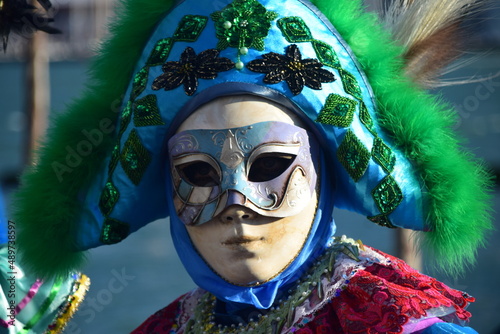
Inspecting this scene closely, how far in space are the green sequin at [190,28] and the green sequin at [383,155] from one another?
0.66 meters

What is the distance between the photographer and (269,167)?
2615 millimetres

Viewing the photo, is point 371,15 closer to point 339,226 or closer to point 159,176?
point 159,176

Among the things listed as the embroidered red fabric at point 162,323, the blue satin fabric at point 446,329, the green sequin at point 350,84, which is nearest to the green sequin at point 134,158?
the embroidered red fabric at point 162,323

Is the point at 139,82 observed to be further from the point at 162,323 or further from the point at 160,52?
the point at 162,323

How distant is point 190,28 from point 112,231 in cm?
73

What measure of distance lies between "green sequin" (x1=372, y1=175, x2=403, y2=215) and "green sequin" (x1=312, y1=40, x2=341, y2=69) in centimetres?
39

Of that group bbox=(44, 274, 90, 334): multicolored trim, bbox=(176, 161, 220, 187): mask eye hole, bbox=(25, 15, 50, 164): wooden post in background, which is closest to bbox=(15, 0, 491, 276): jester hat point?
bbox=(176, 161, 220, 187): mask eye hole

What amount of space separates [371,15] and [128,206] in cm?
102

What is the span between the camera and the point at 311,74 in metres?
2.60

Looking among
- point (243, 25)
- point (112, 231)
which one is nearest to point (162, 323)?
point (112, 231)

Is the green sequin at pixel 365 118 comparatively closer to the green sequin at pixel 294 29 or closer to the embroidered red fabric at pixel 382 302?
the green sequin at pixel 294 29

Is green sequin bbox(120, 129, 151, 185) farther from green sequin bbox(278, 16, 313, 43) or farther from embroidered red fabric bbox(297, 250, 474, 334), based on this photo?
embroidered red fabric bbox(297, 250, 474, 334)

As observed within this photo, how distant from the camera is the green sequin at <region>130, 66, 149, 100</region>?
107 inches

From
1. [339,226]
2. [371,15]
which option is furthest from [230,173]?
[339,226]
